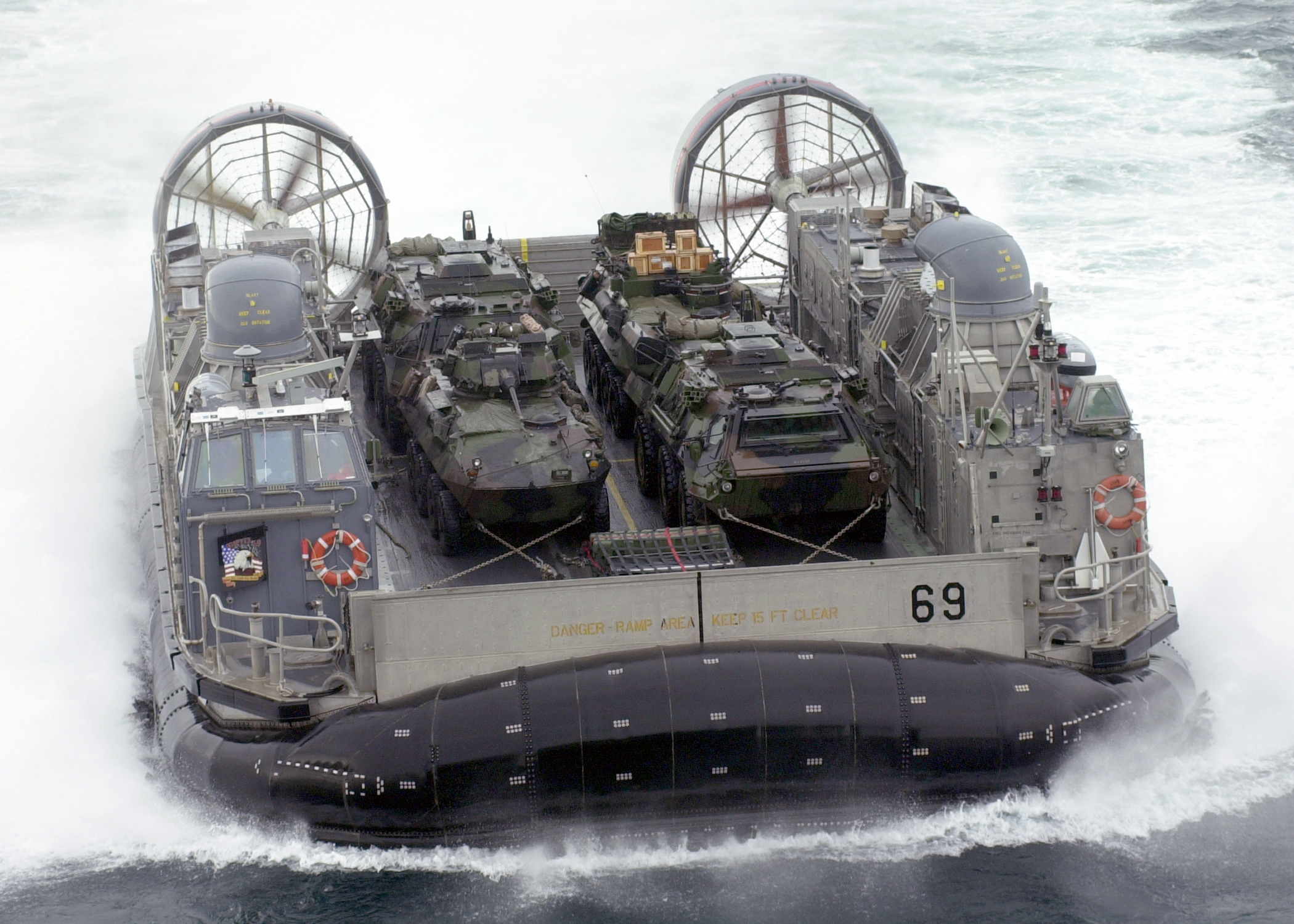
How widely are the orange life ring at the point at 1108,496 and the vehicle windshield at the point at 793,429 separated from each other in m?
1.75

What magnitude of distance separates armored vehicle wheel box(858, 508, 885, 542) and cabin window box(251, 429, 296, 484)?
3.65 meters

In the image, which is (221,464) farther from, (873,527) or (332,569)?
(873,527)

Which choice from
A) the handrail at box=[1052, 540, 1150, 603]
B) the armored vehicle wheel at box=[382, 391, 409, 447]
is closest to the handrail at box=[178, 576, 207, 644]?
the armored vehicle wheel at box=[382, 391, 409, 447]

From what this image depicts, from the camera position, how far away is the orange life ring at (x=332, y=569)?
1023cm

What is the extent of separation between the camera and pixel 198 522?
10250 millimetres

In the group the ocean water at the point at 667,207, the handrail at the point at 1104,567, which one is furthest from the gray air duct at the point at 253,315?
the handrail at the point at 1104,567

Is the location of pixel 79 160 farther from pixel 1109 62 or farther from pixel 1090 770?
pixel 1090 770

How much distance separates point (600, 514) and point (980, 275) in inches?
118

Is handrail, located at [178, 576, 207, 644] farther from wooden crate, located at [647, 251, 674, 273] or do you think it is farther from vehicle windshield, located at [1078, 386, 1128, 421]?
wooden crate, located at [647, 251, 674, 273]

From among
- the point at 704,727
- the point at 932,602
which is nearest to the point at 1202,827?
the point at 932,602

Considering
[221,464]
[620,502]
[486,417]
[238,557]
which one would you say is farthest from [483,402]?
[238,557]

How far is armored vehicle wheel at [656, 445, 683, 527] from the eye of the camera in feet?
40.2

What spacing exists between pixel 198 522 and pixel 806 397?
4024 millimetres

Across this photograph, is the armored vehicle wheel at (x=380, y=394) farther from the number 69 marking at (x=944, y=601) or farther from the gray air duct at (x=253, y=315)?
the number 69 marking at (x=944, y=601)
